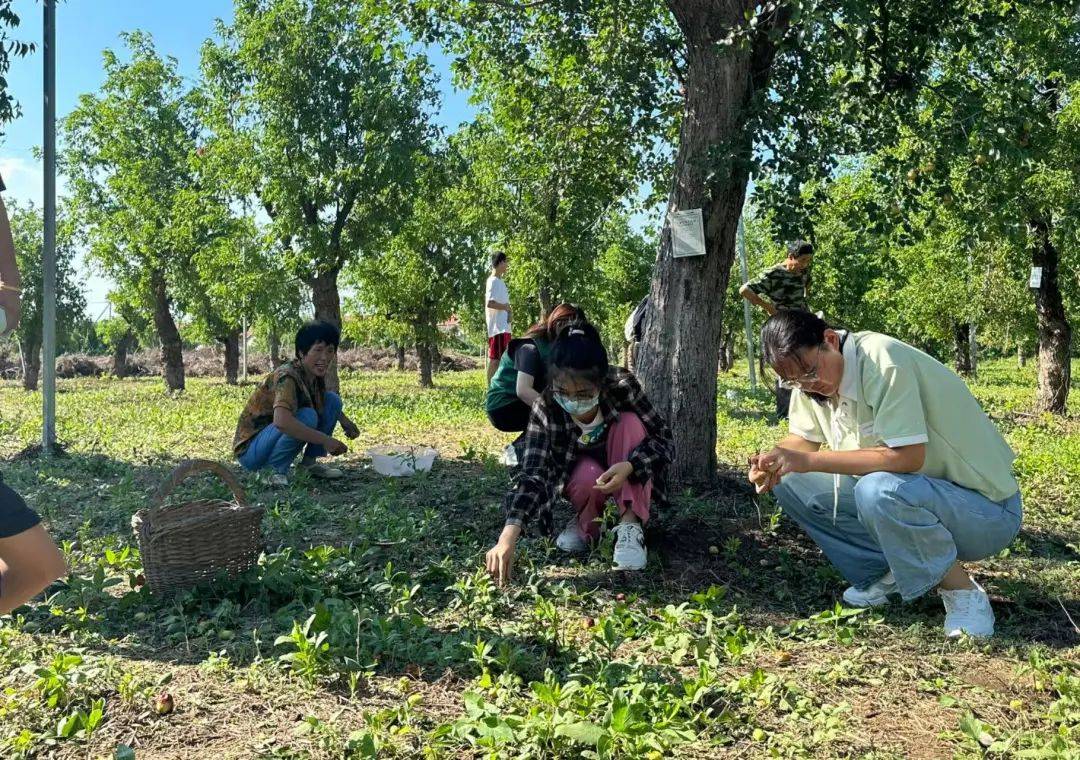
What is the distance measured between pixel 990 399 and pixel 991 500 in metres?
12.0

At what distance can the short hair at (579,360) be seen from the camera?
11.5 feet

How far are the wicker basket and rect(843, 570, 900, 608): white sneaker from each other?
2427 mm

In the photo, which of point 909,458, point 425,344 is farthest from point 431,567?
point 425,344

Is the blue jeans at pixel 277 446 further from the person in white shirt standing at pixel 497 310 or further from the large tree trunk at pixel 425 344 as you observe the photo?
the large tree trunk at pixel 425 344

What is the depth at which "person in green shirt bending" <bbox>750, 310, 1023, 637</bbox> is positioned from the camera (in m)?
2.95

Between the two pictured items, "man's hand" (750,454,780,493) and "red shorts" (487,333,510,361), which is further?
"red shorts" (487,333,510,361)

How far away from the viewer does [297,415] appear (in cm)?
543

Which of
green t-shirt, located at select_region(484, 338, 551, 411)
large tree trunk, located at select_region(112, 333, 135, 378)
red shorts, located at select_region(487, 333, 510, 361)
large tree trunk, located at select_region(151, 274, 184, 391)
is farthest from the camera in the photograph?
large tree trunk, located at select_region(112, 333, 135, 378)

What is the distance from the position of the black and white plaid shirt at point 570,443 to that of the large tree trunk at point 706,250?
1.14 m

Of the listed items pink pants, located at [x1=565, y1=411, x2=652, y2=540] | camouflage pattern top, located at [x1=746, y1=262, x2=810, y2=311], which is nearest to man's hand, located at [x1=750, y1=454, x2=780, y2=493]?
pink pants, located at [x1=565, y1=411, x2=652, y2=540]

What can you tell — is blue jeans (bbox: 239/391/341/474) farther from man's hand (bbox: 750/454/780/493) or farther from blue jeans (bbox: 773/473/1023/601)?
blue jeans (bbox: 773/473/1023/601)

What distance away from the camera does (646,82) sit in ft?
19.1

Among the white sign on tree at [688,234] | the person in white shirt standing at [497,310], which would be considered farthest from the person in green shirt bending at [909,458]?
the person in white shirt standing at [497,310]

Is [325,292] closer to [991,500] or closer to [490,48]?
[490,48]
